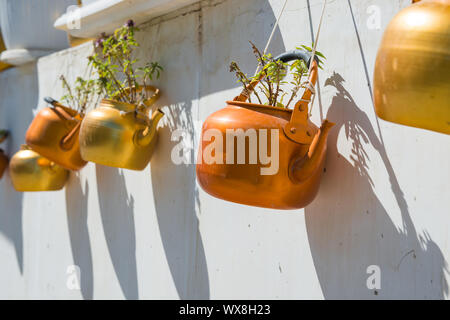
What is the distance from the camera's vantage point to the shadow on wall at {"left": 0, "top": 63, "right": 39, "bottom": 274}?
2.34 m

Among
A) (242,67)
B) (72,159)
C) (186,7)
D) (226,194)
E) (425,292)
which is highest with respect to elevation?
(186,7)

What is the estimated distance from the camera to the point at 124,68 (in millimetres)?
1545

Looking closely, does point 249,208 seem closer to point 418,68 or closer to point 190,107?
point 190,107

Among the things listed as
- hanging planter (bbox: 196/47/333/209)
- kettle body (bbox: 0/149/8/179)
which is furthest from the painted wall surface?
kettle body (bbox: 0/149/8/179)

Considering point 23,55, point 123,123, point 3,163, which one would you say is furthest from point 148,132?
point 3,163

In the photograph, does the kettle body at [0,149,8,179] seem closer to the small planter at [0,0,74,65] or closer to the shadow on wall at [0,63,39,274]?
the shadow on wall at [0,63,39,274]

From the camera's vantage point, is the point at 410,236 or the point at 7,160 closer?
the point at 410,236

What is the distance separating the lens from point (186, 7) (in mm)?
1549

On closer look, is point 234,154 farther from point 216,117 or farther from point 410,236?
point 410,236

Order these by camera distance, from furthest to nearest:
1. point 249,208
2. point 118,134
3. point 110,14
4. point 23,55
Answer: point 23,55, point 110,14, point 118,134, point 249,208

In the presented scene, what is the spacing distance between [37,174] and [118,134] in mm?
656

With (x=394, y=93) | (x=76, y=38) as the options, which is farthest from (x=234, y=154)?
(x=76, y=38)

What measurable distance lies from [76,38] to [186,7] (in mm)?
656

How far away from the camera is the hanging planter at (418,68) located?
73cm
